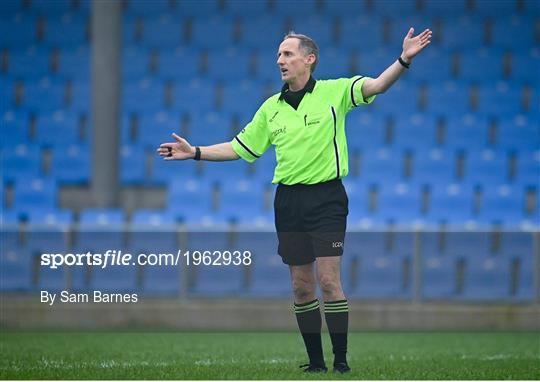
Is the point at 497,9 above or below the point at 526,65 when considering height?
above

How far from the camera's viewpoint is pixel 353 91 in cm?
651

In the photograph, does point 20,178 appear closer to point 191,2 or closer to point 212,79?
point 212,79

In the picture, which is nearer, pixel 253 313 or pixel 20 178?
pixel 253 313

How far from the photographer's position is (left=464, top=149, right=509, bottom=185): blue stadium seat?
14352 mm

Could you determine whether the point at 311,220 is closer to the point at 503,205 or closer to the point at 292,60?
the point at 292,60

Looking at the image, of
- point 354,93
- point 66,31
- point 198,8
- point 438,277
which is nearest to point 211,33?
point 198,8

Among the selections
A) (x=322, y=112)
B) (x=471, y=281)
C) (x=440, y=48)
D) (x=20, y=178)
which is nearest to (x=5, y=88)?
(x=20, y=178)

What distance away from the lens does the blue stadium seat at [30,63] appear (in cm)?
1648

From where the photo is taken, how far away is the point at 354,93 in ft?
21.3

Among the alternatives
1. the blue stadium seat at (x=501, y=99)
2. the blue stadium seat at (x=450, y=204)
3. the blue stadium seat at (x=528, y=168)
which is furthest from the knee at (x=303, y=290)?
the blue stadium seat at (x=501, y=99)

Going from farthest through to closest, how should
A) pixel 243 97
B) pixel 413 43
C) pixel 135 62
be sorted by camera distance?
pixel 135 62
pixel 243 97
pixel 413 43

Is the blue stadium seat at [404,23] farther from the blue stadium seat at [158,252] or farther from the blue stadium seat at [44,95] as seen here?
the blue stadium seat at [158,252]

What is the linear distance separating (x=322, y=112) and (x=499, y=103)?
31.3 ft
